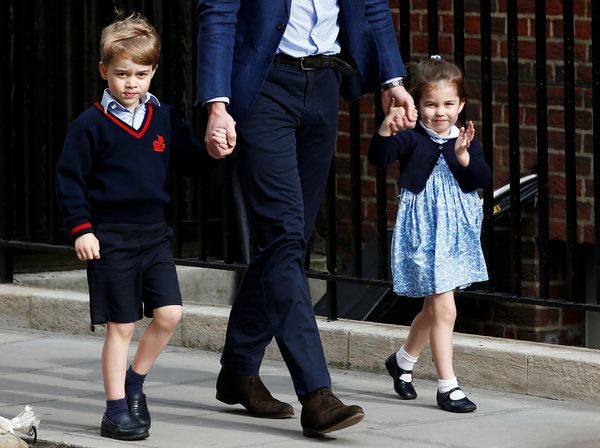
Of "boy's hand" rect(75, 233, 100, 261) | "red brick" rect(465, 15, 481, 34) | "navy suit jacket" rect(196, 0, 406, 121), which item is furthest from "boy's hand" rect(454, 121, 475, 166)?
"red brick" rect(465, 15, 481, 34)

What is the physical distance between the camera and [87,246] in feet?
17.9

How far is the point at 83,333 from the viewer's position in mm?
7879

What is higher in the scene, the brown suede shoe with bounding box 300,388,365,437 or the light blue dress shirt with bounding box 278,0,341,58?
Answer: the light blue dress shirt with bounding box 278,0,341,58

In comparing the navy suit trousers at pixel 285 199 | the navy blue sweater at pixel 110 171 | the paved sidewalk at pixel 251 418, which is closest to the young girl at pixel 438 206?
the paved sidewalk at pixel 251 418

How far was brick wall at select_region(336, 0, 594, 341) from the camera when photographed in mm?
7949

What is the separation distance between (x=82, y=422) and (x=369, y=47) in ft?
5.42

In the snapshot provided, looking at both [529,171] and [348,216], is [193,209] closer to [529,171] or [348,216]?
[348,216]

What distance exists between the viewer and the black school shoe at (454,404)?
19.9 ft

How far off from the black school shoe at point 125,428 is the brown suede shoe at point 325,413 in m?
0.54

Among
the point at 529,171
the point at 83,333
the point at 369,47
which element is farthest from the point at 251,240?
the point at 369,47

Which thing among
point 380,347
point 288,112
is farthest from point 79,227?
point 380,347

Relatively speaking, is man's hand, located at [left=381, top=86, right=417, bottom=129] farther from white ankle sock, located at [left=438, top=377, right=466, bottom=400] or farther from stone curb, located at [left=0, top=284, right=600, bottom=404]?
stone curb, located at [left=0, top=284, right=600, bottom=404]

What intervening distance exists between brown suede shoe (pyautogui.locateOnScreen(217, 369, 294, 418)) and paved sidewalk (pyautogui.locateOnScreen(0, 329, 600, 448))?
39 millimetres

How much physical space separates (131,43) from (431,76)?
1.19 meters
